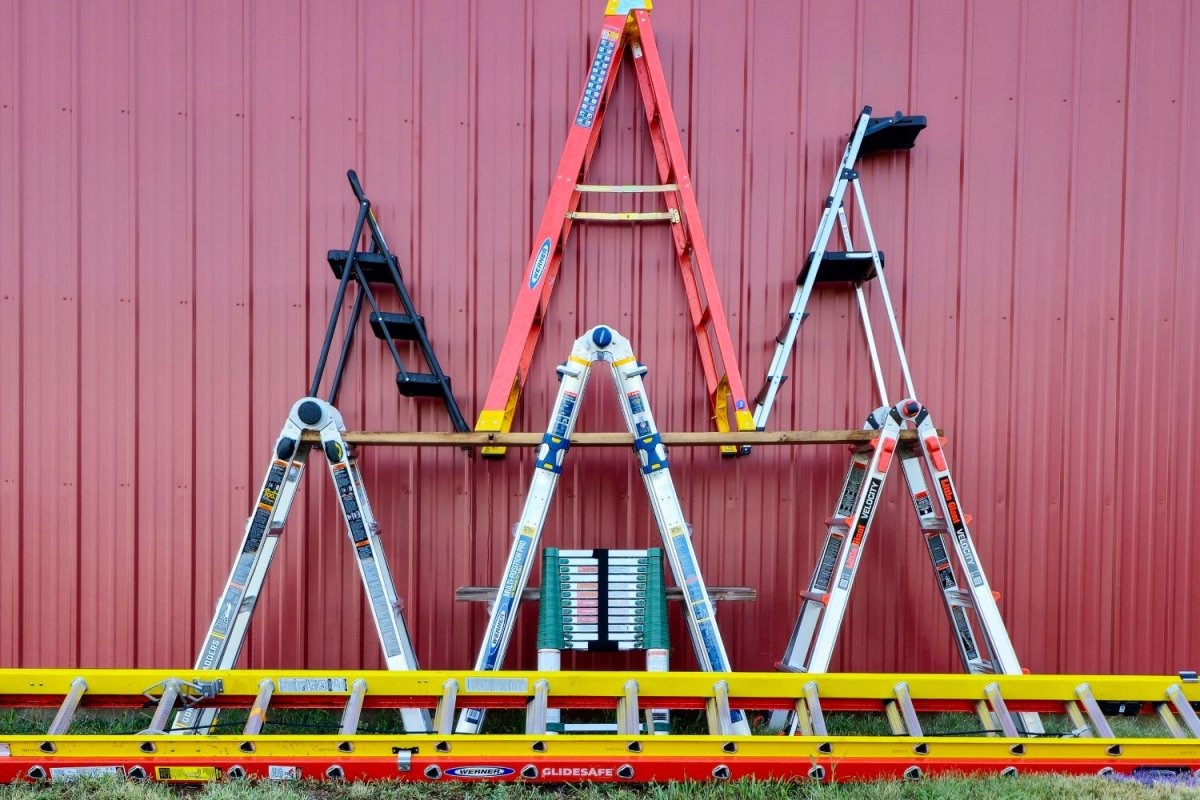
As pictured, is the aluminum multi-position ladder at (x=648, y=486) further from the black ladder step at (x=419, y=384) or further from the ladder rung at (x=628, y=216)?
the ladder rung at (x=628, y=216)

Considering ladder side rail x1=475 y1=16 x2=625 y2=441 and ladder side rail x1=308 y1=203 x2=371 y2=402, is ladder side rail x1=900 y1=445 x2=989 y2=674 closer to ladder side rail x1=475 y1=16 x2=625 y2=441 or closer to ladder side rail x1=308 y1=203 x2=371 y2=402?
ladder side rail x1=475 y1=16 x2=625 y2=441

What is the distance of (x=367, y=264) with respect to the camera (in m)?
3.71

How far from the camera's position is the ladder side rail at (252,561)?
10.2 ft

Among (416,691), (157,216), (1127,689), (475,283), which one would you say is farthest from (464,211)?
(1127,689)

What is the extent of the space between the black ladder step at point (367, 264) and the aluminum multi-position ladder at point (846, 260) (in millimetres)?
2249

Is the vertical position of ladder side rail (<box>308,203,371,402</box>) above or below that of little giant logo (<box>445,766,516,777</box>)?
above

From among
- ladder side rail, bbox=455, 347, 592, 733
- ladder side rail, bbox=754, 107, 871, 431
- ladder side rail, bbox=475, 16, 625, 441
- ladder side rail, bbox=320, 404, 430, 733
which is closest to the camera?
ladder side rail, bbox=455, 347, 592, 733

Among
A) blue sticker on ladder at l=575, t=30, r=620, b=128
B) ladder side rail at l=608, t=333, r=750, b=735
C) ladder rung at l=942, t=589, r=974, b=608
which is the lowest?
ladder rung at l=942, t=589, r=974, b=608

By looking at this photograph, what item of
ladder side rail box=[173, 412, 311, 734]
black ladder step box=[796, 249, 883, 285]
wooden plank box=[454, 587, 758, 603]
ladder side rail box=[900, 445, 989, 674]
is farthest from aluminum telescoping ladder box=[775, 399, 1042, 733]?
ladder side rail box=[173, 412, 311, 734]

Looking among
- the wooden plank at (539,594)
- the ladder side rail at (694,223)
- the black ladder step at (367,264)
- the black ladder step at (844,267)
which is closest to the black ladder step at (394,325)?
A: the black ladder step at (367,264)

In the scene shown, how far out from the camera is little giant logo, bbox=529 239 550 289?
3600mm

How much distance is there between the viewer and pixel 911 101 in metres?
3.93

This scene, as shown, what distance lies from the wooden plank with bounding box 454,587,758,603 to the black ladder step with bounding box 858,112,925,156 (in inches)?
102

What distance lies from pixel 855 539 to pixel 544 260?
216 cm
